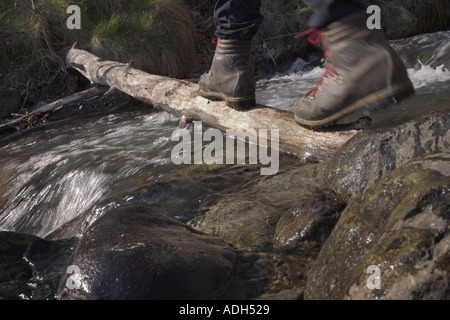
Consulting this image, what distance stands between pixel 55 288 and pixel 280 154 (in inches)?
81.5

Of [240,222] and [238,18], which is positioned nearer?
[240,222]

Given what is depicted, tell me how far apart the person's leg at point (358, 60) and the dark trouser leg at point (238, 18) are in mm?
733

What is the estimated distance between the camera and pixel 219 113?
4.18 meters

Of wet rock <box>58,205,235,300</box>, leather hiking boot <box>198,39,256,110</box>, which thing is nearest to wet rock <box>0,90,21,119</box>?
leather hiking boot <box>198,39,256,110</box>

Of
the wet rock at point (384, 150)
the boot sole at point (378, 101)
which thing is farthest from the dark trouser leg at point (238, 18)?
the wet rock at point (384, 150)

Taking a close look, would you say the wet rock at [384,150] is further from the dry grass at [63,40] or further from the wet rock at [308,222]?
the dry grass at [63,40]

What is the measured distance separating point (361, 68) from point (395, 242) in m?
1.12

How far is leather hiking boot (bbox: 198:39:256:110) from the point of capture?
3.54 metres

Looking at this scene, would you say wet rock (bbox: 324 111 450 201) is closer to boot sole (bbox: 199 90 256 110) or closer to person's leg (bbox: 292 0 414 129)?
person's leg (bbox: 292 0 414 129)

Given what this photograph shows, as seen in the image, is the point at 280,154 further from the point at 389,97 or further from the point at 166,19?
the point at 166,19

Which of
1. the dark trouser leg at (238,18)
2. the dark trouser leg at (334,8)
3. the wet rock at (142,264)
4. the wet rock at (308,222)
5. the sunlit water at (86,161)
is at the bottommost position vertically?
the sunlit water at (86,161)

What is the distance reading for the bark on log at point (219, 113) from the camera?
3.57 m

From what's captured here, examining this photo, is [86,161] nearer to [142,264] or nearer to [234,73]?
[234,73]

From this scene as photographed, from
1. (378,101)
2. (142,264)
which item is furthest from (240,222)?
(378,101)
